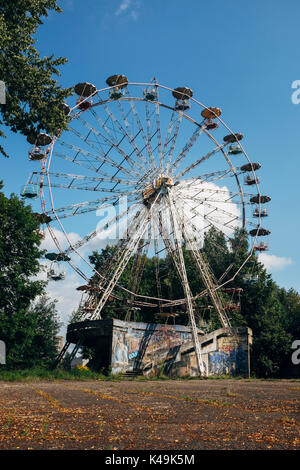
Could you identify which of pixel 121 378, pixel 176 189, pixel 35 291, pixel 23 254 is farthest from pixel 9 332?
pixel 176 189

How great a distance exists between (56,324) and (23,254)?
32689 millimetres

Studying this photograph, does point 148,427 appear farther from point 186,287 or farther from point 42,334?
point 42,334

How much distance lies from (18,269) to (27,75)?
2226 cm

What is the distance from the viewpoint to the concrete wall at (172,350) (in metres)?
32.2

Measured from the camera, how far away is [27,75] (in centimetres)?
1273

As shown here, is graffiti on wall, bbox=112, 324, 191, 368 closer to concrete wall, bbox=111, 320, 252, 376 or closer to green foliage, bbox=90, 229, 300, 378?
concrete wall, bbox=111, 320, 252, 376

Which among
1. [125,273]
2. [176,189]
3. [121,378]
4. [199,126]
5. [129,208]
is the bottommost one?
[121,378]

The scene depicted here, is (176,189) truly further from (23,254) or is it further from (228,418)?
(228,418)

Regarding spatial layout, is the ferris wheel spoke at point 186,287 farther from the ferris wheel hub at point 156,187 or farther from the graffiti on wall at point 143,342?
the graffiti on wall at point 143,342

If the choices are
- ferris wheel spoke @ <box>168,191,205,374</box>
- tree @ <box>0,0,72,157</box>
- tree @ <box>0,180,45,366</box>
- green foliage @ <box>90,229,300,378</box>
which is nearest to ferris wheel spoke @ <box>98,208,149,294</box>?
ferris wheel spoke @ <box>168,191,205,374</box>

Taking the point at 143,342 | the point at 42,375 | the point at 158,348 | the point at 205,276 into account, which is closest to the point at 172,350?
the point at 158,348

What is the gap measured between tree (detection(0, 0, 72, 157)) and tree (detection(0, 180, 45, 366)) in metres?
19.9

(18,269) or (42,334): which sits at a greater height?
(18,269)
